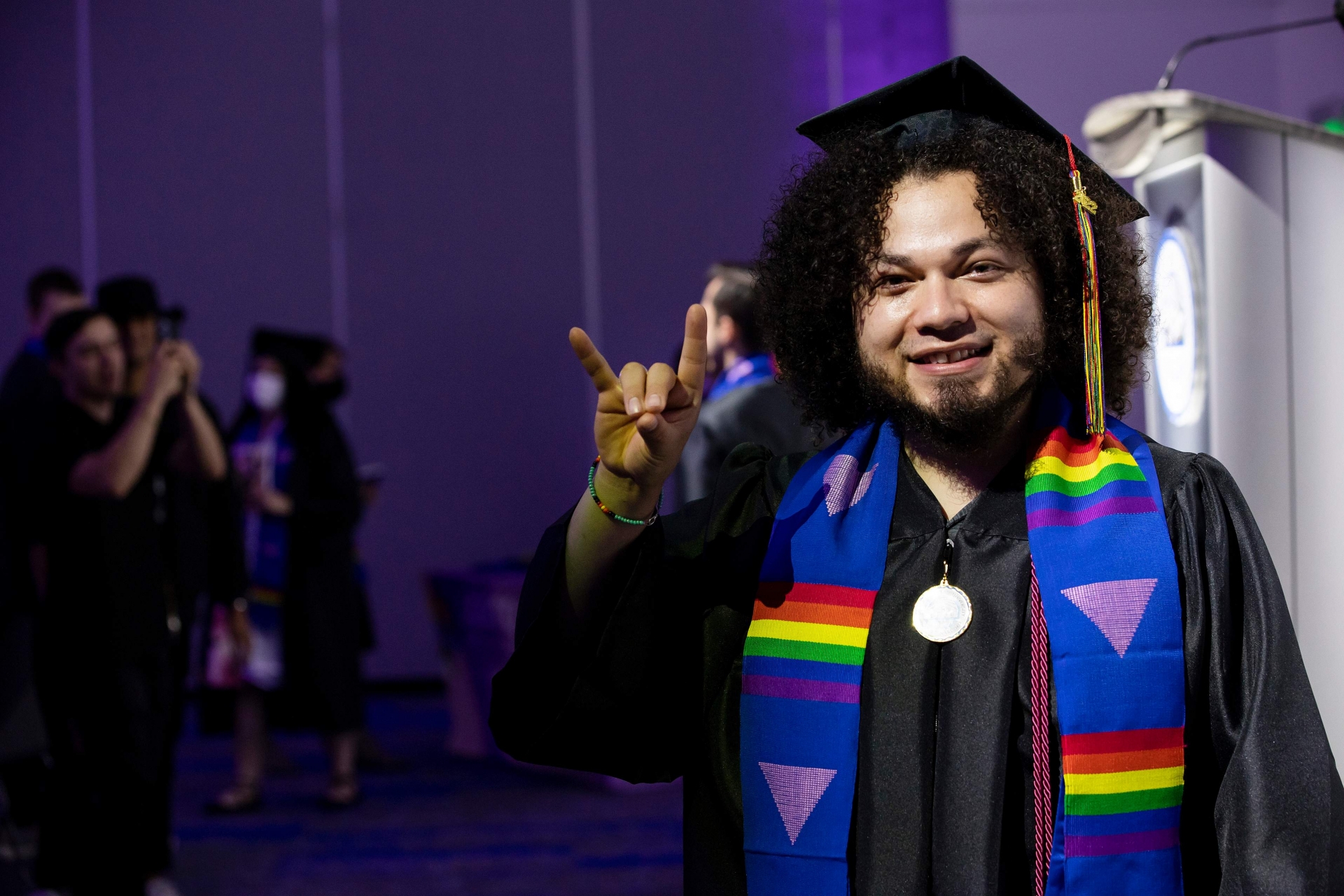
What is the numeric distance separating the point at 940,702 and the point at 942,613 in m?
0.10

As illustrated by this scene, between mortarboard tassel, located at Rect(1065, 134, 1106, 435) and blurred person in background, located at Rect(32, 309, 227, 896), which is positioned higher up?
mortarboard tassel, located at Rect(1065, 134, 1106, 435)

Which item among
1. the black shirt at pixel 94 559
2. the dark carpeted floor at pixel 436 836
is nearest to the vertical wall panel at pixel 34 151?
the dark carpeted floor at pixel 436 836

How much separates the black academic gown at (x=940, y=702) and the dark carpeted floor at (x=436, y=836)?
265 cm

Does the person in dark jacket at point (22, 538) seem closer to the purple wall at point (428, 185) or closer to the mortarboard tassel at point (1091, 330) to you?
the purple wall at point (428, 185)

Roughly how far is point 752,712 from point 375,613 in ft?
22.1

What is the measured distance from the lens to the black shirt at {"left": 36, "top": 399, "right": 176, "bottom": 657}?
11.2 ft

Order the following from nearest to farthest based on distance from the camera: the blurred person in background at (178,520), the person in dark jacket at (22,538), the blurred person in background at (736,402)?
the blurred person in background at (736,402) < the person in dark jacket at (22,538) < the blurred person in background at (178,520)

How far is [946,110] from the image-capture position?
5.04 feet

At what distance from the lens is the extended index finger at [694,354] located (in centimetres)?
130

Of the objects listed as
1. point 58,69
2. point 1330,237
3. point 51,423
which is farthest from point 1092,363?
point 58,69

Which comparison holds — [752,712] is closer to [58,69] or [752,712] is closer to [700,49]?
[700,49]

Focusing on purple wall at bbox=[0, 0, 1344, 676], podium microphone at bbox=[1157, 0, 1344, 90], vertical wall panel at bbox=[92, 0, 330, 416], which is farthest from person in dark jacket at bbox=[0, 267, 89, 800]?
podium microphone at bbox=[1157, 0, 1344, 90]

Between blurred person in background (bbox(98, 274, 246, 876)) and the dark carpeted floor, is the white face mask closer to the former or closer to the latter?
blurred person in background (bbox(98, 274, 246, 876))

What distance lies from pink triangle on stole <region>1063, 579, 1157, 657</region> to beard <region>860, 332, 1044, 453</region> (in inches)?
9.0
